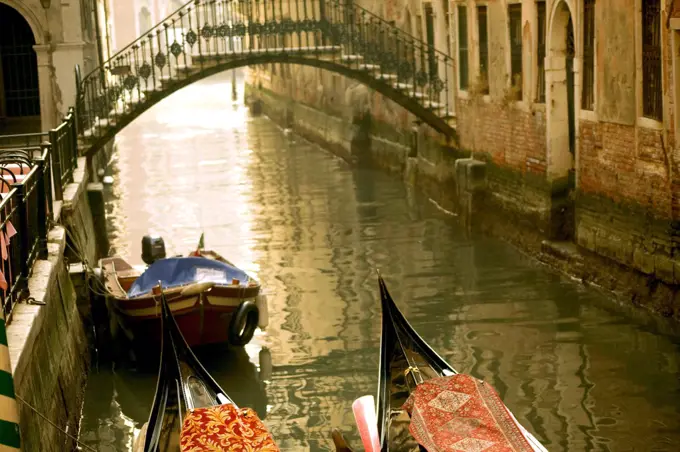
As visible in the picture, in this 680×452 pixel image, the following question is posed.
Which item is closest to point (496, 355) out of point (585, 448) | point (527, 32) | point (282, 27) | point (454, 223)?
point (585, 448)

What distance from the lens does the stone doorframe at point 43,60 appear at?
17000 millimetres

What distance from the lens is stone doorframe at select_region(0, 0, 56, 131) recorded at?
17000mm

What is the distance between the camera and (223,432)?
6.08 meters

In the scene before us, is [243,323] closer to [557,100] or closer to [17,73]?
[557,100]

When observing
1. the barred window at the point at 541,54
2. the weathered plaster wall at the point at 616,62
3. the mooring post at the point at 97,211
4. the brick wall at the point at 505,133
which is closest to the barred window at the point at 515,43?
the brick wall at the point at 505,133

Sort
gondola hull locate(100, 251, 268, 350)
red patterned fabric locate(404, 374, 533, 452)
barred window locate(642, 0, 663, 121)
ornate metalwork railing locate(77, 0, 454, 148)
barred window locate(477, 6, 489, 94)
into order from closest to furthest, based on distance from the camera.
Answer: red patterned fabric locate(404, 374, 533, 452), gondola hull locate(100, 251, 268, 350), barred window locate(642, 0, 663, 121), barred window locate(477, 6, 489, 94), ornate metalwork railing locate(77, 0, 454, 148)

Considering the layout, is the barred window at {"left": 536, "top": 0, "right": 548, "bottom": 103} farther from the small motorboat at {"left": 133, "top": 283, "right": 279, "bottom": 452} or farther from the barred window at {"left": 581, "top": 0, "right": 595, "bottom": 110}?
the small motorboat at {"left": 133, "top": 283, "right": 279, "bottom": 452}

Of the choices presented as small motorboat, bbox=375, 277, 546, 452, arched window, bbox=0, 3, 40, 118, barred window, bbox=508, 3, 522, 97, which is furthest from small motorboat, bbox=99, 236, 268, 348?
arched window, bbox=0, 3, 40, 118

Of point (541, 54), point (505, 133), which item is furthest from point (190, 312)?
point (505, 133)

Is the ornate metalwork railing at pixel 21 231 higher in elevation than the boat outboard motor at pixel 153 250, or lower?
higher

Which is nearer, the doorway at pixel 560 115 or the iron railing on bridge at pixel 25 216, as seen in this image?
the iron railing on bridge at pixel 25 216

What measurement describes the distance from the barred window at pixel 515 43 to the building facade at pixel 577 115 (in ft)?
0.05

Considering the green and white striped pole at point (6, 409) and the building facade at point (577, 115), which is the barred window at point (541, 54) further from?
the green and white striped pole at point (6, 409)

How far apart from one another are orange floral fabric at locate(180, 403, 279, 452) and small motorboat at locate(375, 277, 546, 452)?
0.81 meters
